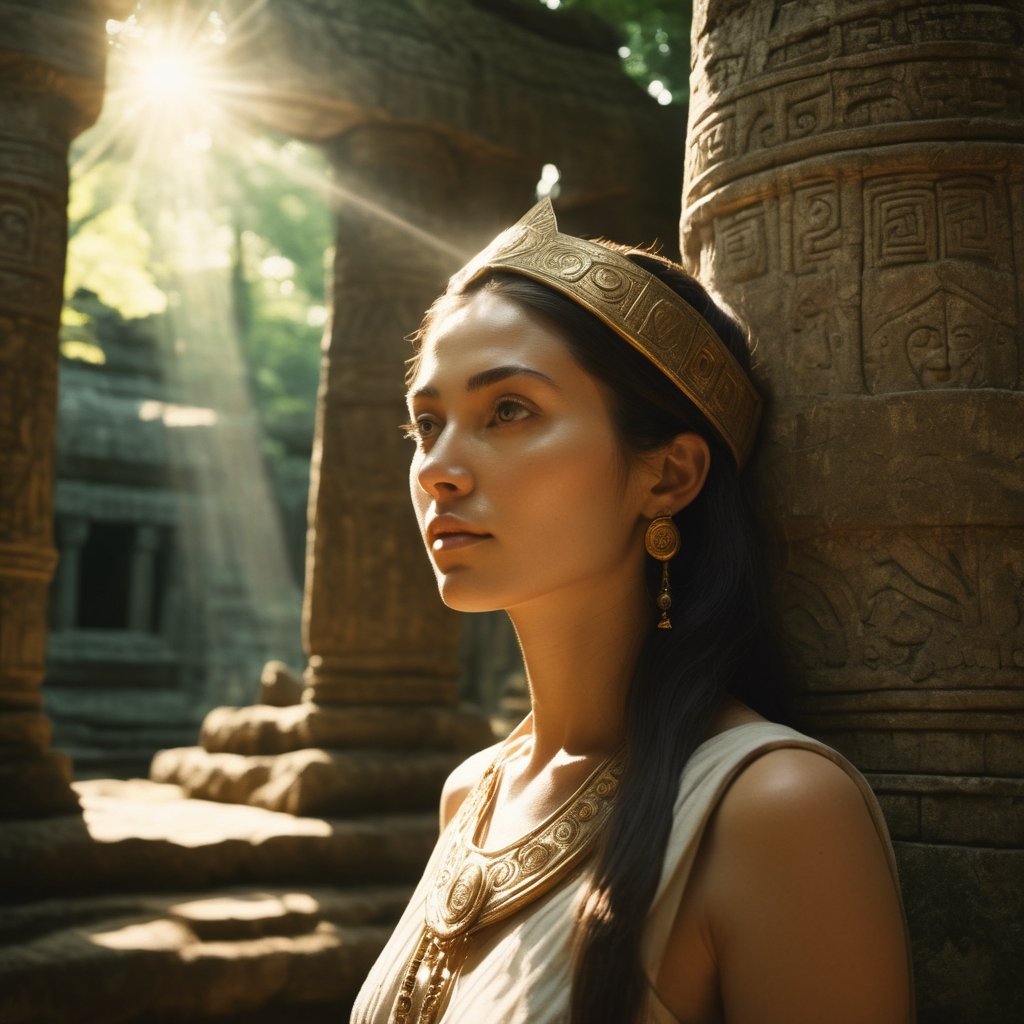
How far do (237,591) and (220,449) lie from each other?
8.04ft

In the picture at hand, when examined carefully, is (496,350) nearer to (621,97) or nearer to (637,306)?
(637,306)

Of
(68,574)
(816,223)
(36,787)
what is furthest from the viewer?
(68,574)

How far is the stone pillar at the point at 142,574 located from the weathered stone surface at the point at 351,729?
10.5 metres

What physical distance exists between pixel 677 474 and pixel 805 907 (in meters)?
0.81

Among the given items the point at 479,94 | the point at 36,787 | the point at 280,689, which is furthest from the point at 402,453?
the point at 36,787

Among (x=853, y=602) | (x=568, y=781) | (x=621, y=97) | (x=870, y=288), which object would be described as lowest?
(x=568, y=781)

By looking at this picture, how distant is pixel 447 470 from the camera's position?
2.06m

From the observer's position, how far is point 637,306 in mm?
2090

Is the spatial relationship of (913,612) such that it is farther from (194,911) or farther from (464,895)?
(194,911)

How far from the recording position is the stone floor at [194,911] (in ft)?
17.3

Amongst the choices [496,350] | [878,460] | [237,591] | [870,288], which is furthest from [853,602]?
[237,591]

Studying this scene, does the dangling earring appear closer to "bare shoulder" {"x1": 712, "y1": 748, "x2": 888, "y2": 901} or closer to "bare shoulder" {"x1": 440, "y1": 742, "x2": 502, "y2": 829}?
"bare shoulder" {"x1": 712, "y1": 748, "x2": 888, "y2": 901}

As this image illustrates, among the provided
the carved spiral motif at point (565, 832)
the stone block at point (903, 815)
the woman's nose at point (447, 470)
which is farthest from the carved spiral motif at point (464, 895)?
the stone block at point (903, 815)

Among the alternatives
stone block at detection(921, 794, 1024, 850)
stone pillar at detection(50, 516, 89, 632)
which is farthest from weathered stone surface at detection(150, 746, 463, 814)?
stone pillar at detection(50, 516, 89, 632)
